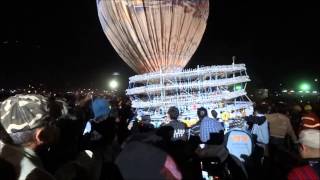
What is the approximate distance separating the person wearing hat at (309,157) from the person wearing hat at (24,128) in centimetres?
282

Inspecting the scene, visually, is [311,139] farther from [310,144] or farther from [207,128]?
[207,128]

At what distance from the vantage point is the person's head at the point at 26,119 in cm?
278

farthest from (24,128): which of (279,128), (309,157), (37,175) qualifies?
(279,128)

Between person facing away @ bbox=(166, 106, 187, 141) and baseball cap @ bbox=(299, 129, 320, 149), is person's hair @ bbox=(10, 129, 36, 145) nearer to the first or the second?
baseball cap @ bbox=(299, 129, 320, 149)

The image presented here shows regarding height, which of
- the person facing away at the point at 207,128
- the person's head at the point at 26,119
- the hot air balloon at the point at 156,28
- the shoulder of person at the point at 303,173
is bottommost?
the shoulder of person at the point at 303,173

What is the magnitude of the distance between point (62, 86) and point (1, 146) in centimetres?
6697

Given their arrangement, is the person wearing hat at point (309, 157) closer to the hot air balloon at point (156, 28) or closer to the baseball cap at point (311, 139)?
the baseball cap at point (311, 139)

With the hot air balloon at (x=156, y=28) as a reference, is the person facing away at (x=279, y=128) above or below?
below

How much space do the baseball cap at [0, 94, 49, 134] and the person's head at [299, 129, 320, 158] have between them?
302 cm

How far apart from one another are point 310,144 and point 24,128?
3167 millimetres

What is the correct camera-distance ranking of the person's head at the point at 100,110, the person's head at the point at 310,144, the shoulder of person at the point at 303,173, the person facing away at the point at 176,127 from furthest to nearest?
the person facing away at the point at 176,127 → the person's head at the point at 100,110 → the person's head at the point at 310,144 → the shoulder of person at the point at 303,173

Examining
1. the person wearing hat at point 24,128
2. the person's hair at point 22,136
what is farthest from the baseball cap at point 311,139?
the person's hair at point 22,136

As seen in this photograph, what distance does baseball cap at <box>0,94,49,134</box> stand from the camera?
278cm

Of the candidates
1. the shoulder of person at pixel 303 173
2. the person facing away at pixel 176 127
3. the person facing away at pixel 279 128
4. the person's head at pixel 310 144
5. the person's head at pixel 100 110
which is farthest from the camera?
the person facing away at pixel 279 128
